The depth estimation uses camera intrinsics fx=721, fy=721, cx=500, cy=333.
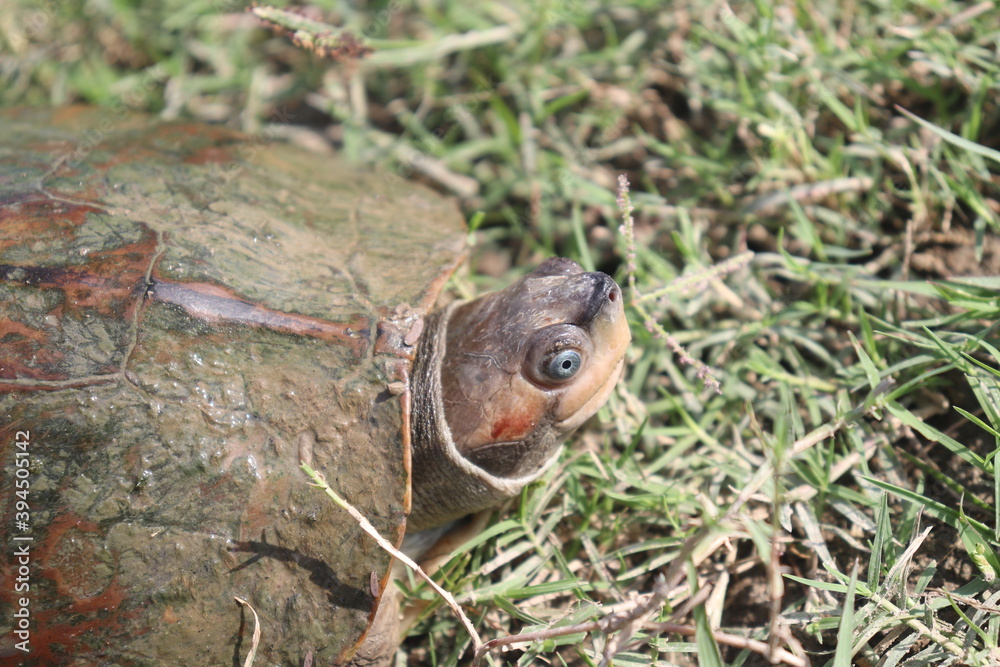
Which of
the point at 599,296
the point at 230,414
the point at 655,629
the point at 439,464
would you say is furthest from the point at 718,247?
the point at 230,414

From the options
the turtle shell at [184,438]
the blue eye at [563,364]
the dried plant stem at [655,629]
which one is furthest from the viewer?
the blue eye at [563,364]

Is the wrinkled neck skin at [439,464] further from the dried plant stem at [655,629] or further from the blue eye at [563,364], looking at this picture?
the dried plant stem at [655,629]

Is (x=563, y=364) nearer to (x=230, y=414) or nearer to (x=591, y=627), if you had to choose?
(x=591, y=627)

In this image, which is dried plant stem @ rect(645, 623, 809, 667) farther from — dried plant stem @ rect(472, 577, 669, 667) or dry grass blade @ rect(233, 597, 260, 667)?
dry grass blade @ rect(233, 597, 260, 667)

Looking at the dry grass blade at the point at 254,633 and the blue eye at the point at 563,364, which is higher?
the blue eye at the point at 563,364

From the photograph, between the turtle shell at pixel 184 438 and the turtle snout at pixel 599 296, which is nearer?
the turtle shell at pixel 184 438

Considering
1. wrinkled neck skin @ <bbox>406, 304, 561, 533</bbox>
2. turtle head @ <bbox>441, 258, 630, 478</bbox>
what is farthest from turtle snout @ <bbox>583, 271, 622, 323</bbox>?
wrinkled neck skin @ <bbox>406, 304, 561, 533</bbox>

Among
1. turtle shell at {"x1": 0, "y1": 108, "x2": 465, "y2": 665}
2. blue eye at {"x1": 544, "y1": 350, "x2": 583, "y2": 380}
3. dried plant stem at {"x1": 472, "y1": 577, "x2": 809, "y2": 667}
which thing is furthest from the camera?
blue eye at {"x1": 544, "y1": 350, "x2": 583, "y2": 380}

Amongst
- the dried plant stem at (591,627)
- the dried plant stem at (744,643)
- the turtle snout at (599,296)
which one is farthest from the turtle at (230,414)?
the dried plant stem at (744,643)
